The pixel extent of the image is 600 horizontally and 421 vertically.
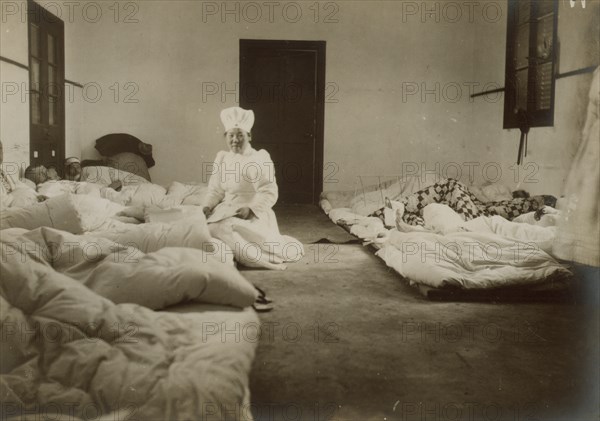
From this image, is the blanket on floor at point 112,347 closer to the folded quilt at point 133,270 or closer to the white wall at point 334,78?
the folded quilt at point 133,270

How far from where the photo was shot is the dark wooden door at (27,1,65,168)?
17.8 ft

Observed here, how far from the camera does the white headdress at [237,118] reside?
4.28m

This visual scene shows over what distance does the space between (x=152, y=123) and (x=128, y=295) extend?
5.57 meters

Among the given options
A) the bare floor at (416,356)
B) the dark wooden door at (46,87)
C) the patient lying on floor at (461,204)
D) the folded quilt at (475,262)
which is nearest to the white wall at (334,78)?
the dark wooden door at (46,87)

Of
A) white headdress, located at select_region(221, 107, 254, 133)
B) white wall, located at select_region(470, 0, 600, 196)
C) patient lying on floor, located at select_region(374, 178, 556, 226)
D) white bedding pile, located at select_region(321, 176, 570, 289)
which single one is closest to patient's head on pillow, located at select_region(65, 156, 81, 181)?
white headdress, located at select_region(221, 107, 254, 133)

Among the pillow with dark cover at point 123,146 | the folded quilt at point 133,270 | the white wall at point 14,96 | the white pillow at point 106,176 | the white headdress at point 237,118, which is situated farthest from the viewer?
the pillow with dark cover at point 123,146

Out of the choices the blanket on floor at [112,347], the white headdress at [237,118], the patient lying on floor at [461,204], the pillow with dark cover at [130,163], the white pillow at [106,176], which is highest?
the white headdress at [237,118]

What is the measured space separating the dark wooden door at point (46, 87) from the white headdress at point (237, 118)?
204cm

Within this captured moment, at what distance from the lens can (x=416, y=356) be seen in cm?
230

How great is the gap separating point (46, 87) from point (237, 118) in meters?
2.59

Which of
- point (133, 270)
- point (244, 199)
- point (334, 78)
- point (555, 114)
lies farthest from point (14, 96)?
point (555, 114)

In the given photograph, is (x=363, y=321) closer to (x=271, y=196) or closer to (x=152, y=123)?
(x=271, y=196)

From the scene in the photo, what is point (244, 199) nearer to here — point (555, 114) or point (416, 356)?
point (416, 356)

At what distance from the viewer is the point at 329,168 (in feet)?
25.3
